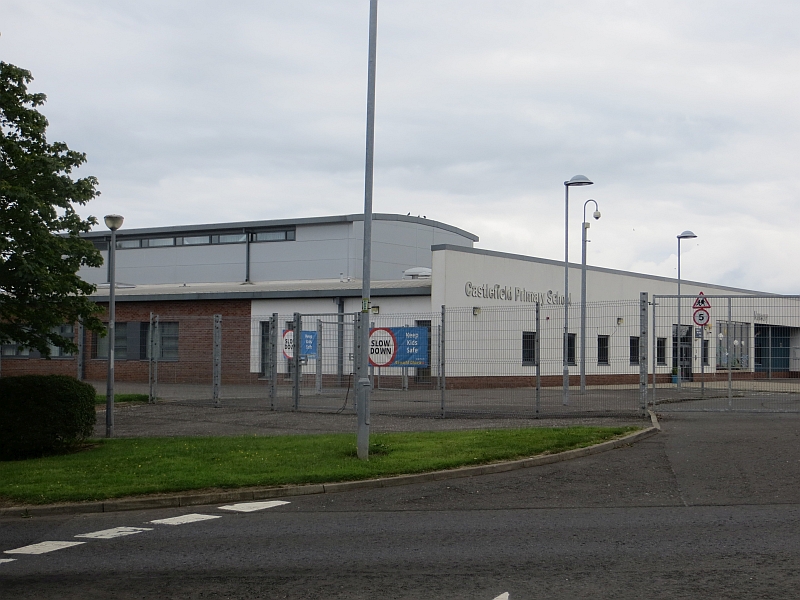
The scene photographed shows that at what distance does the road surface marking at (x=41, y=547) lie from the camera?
868 centimetres

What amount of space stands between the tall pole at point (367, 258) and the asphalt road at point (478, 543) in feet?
6.23

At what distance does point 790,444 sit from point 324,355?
12.6m

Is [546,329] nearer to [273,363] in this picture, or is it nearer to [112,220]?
[273,363]

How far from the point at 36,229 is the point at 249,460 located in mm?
5231

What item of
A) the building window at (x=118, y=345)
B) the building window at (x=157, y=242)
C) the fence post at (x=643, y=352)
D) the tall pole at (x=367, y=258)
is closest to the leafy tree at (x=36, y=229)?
the tall pole at (x=367, y=258)

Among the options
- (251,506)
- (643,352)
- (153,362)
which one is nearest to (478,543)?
(251,506)

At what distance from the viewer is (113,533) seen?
944 centimetres

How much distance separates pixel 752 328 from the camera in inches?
751

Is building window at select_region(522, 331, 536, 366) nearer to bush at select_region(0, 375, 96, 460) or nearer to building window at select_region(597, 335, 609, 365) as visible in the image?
building window at select_region(597, 335, 609, 365)

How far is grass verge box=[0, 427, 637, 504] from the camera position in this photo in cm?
1177

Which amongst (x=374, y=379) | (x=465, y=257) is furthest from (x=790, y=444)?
(x=465, y=257)

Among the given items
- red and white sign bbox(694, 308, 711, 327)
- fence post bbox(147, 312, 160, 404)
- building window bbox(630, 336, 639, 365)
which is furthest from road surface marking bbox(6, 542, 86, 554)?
red and white sign bbox(694, 308, 711, 327)

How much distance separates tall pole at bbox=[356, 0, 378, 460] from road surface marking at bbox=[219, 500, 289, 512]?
8.07 feet

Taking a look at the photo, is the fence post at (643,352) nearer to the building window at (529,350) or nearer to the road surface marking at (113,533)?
the building window at (529,350)
